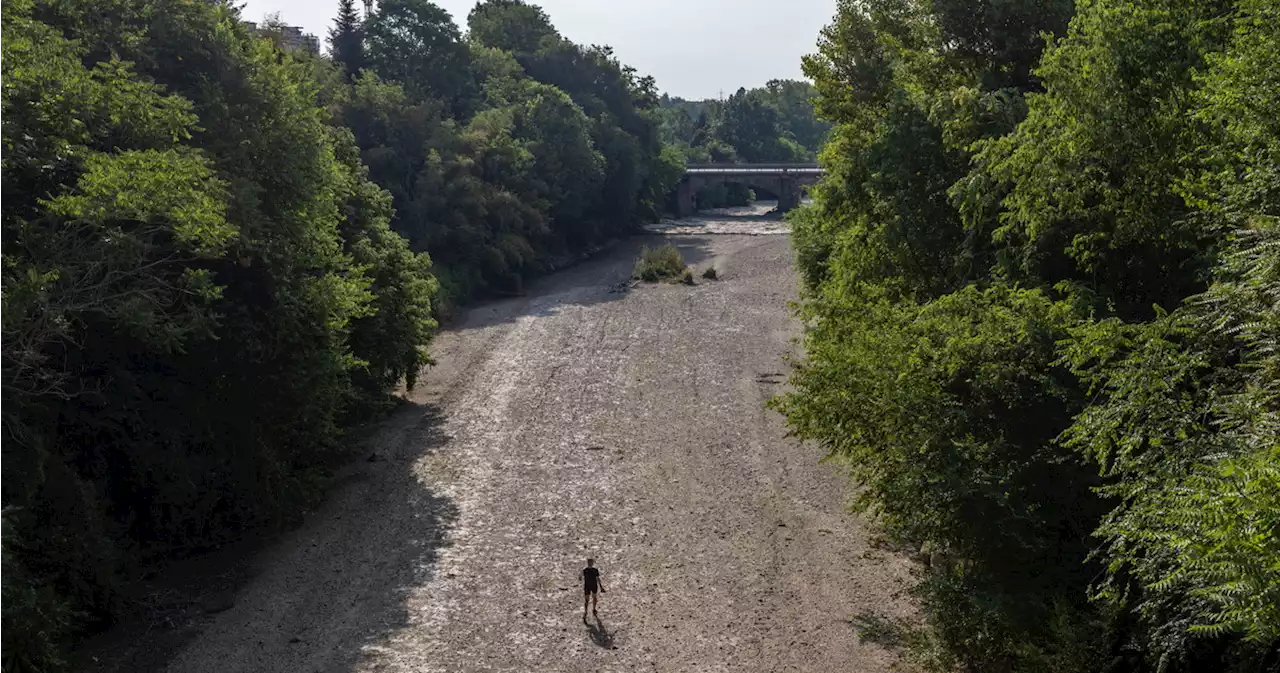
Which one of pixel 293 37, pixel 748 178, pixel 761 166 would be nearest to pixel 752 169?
pixel 748 178

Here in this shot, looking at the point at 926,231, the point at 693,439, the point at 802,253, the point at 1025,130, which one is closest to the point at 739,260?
the point at 802,253

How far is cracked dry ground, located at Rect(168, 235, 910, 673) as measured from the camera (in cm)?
1850

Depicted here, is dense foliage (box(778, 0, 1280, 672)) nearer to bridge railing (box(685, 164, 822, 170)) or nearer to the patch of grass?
the patch of grass

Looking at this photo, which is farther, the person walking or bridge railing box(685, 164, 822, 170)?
bridge railing box(685, 164, 822, 170)

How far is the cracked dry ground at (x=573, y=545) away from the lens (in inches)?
728

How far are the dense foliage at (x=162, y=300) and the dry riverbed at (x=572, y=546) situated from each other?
2.09m

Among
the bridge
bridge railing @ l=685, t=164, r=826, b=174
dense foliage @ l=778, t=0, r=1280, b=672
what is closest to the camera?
dense foliage @ l=778, t=0, r=1280, b=672

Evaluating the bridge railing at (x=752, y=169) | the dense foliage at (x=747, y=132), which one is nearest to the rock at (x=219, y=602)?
the bridge railing at (x=752, y=169)

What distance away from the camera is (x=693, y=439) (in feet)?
102

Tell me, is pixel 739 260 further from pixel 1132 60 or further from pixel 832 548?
pixel 1132 60

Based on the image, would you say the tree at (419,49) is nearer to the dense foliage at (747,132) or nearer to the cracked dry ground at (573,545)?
the cracked dry ground at (573,545)

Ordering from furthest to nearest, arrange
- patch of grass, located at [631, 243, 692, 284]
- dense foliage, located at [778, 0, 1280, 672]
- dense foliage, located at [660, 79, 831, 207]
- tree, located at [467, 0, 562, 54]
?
dense foliage, located at [660, 79, 831, 207], tree, located at [467, 0, 562, 54], patch of grass, located at [631, 243, 692, 284], dense foliage, located at [778, 0, 1280, 672]

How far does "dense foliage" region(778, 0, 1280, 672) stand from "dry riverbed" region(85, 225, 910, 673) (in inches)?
112

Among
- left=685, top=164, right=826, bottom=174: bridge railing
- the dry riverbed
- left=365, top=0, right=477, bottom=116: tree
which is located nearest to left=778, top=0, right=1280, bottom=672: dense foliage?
the dry riverbed
